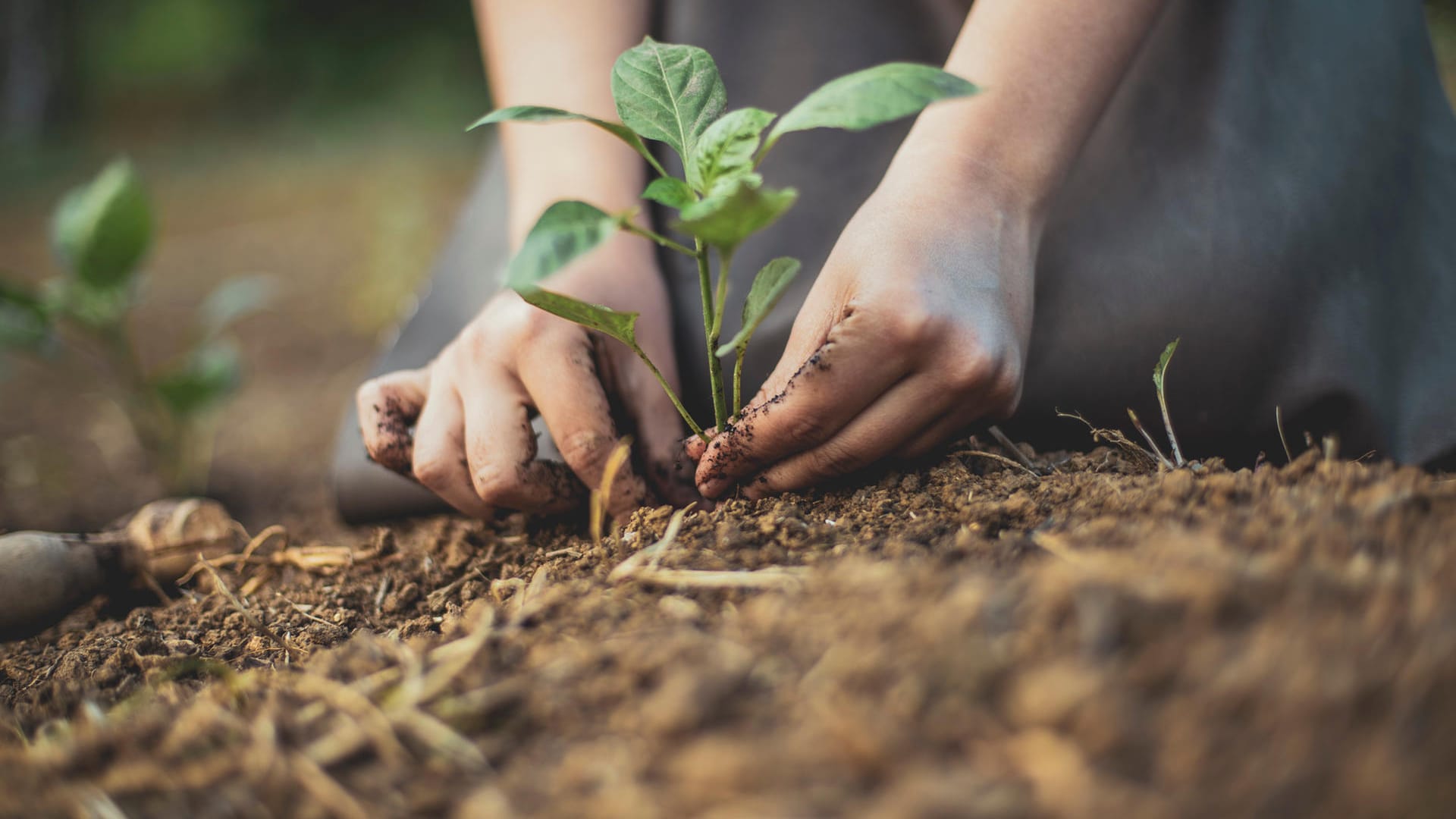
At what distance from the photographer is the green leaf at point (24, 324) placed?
1620mm

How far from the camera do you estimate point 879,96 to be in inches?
23.3

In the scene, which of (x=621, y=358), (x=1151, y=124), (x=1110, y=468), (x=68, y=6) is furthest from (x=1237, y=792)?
(x=68, y=6)

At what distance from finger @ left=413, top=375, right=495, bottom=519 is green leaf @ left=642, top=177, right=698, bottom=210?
0.45 meters

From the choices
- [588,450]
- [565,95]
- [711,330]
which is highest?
[565,95]

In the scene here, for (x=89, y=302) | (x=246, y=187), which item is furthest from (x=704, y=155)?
(x=246, y=187)

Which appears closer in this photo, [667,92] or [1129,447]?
[667,92]

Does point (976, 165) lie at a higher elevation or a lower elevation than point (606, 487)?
higher

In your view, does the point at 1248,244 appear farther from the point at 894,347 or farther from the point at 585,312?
the point at 585,312

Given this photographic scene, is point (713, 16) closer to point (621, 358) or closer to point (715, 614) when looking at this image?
point (621, 358)

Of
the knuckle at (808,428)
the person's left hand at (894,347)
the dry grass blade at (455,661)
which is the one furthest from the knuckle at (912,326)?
the dry grass blade at (455,661)

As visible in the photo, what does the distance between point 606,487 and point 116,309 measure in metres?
1.49

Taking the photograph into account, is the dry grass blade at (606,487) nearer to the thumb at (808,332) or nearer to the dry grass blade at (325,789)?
the thumb at (808,332)

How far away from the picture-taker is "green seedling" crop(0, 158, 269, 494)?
164 cm

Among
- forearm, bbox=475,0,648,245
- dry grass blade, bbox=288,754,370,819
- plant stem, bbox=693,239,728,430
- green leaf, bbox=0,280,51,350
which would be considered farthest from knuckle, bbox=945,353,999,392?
green leaf, bbox=0,280,51,350
